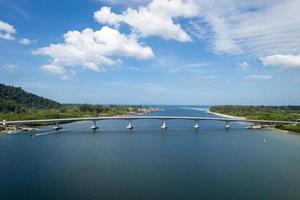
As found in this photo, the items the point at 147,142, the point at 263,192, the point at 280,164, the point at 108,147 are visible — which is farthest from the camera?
the point at 147,142

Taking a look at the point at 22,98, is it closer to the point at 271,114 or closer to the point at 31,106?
the point at 31,106

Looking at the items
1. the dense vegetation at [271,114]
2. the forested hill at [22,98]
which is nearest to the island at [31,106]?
the forested hill at [22,98]

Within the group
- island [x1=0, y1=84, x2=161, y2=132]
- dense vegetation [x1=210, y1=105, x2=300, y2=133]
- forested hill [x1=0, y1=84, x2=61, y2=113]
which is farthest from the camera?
forested hill [x1=0, y1=84, x2=61, y2=113]

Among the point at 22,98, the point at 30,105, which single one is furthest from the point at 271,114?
the point at 22,98

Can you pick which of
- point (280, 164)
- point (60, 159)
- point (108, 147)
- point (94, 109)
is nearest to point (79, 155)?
point (60, 159)

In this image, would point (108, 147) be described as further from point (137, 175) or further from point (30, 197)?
point (30, 197)

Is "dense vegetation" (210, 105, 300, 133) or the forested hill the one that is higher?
the forested hill

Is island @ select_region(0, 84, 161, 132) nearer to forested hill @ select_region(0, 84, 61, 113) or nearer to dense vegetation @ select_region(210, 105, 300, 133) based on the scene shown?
forested hill @ select_region(0, 84, 61, 113)

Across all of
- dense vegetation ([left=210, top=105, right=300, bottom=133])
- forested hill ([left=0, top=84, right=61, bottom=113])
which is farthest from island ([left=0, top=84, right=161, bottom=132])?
dense vegetation ([left=210, top=105, right=300, bottom=133])

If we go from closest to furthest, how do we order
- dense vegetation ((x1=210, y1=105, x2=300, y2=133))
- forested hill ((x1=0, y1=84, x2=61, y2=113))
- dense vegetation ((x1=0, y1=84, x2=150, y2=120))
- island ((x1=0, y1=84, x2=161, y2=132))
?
1. dense vegetation ((x1=210, y1=105, x2=300, y2=133))
2. island ((x1=0, y1=84, x2=161, y2=132))
3. dense vegetation ((x1=0, y1=84, x2=150, y2=120))
4. forested hill ((x1=0, y1=84, x2=61, y2=113))

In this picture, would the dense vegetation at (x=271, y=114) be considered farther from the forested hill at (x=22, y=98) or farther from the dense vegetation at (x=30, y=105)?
the forested hill at (x=22, y=98)

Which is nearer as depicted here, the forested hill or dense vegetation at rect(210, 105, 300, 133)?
dense vegetation at rect(210, 105, 300, 133)
